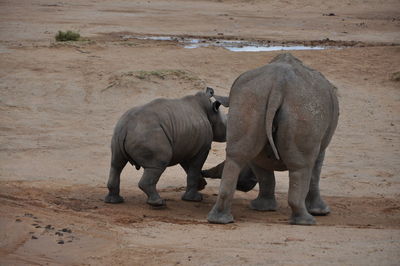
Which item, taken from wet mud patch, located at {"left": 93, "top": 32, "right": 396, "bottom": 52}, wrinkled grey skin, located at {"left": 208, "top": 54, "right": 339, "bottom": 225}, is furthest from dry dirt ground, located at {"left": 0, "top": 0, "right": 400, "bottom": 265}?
wrinkled grey skin, located at {"left": 208, "top": 54, "right": 339, "bottom": 225}

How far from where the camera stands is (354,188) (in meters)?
11.5

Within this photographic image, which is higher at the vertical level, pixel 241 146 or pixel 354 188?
pixel 241 146

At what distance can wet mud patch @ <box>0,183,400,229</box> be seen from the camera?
30.0 feet

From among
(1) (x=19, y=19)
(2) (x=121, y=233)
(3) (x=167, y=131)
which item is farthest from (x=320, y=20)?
(2) (x=121, y=233)

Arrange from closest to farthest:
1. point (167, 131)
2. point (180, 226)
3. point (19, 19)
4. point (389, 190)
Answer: point (180, 226) < point (167, 131) < point (389, 190) < point (19, 19)

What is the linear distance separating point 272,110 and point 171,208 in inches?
80.3

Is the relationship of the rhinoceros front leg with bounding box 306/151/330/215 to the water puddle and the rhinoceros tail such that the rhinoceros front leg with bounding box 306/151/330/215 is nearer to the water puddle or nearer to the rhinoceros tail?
the rhinoceros tail

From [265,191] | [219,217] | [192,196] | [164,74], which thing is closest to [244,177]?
[265,191]

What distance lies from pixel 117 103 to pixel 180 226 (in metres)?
7.48

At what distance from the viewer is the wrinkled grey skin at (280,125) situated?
8.82 m

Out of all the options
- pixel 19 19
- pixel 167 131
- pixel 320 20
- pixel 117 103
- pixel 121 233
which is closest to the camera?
pixel 121 233

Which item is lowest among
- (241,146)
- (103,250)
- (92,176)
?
(92,176)

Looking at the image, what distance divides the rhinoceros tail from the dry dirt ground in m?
0.90

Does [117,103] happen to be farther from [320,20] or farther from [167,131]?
[320,20]
